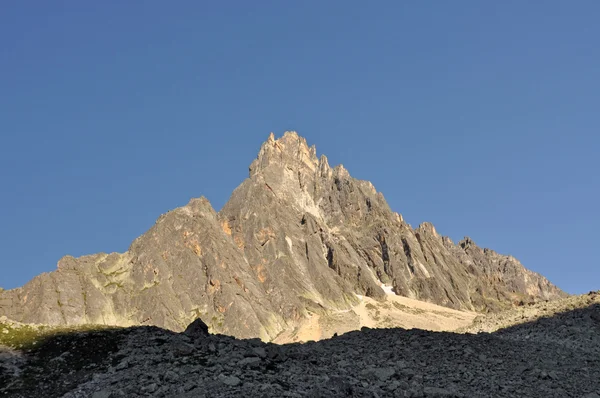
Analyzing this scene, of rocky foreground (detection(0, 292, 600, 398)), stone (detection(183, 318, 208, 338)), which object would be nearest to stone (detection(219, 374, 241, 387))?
rocky foreground (detection(0, 292, 600, 398))

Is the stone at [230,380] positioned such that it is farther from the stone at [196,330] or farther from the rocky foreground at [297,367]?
the stone at [196,330]

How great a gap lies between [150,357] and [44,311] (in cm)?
15483

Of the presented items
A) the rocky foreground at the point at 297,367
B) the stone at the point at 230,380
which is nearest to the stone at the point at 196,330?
the rocky foreground at the point at 297,367

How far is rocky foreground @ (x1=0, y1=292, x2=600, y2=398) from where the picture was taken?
27125mm

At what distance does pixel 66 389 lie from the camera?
28.0 m

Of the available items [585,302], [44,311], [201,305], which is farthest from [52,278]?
[585,302]

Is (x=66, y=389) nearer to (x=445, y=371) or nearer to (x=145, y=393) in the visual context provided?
(x=145, y=393)

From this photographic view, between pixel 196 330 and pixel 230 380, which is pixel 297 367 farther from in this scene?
pixel 196 330

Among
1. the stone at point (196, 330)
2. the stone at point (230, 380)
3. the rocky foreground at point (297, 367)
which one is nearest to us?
the stone at point (230, 380)

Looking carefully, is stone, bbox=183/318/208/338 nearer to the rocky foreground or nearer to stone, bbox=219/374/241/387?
the rocky foreground

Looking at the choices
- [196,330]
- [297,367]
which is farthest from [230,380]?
[196,330]

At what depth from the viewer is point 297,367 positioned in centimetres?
3019

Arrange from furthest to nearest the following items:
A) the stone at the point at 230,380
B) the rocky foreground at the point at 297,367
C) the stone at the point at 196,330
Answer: the stone at the point at 196,330
the rocky foreground at the point at 297,367
the stone at the point at 230,380

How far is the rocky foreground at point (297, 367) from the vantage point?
89.0 ft
